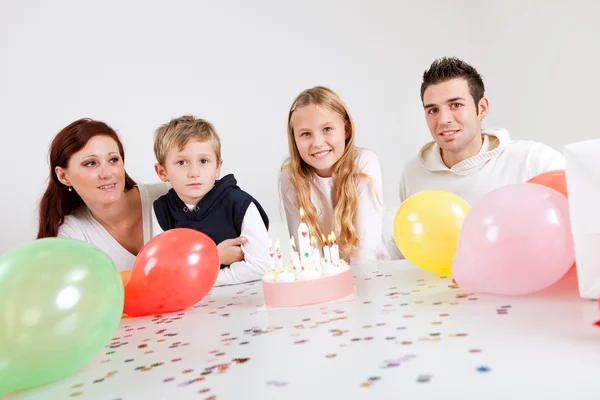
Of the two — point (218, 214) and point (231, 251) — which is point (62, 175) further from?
point (231, 251)

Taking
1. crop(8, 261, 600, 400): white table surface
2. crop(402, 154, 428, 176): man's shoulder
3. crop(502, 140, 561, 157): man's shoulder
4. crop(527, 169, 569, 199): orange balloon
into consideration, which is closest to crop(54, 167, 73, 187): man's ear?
crop(8, 261, 600, 400): white table surface

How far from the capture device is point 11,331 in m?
1.04

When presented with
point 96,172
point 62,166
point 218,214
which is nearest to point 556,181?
point 218,214

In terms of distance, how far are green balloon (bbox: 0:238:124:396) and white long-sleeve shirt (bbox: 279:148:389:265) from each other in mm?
1274

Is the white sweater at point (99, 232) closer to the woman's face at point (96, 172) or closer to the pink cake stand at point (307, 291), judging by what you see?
the woman's face at point (96, 172)

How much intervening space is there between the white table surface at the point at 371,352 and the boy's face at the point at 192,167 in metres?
0.70

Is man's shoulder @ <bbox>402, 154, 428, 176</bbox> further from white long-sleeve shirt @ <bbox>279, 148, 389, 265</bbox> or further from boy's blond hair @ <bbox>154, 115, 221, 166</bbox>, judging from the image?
boy's blond hair @ <bbox>154, 115, 221, 166</bbox>

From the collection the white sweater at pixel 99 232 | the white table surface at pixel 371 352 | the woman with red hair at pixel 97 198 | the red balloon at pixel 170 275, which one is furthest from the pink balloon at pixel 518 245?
the white sweater at pixel 99 232

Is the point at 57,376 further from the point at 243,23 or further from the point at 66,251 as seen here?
the point at 243,23

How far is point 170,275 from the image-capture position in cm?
163

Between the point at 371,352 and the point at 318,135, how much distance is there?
1.33 meters

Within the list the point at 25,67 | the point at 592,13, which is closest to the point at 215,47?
the point at 25,67

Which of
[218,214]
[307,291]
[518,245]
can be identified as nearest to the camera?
[518,245]

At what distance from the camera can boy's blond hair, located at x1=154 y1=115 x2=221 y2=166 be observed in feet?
7.14
